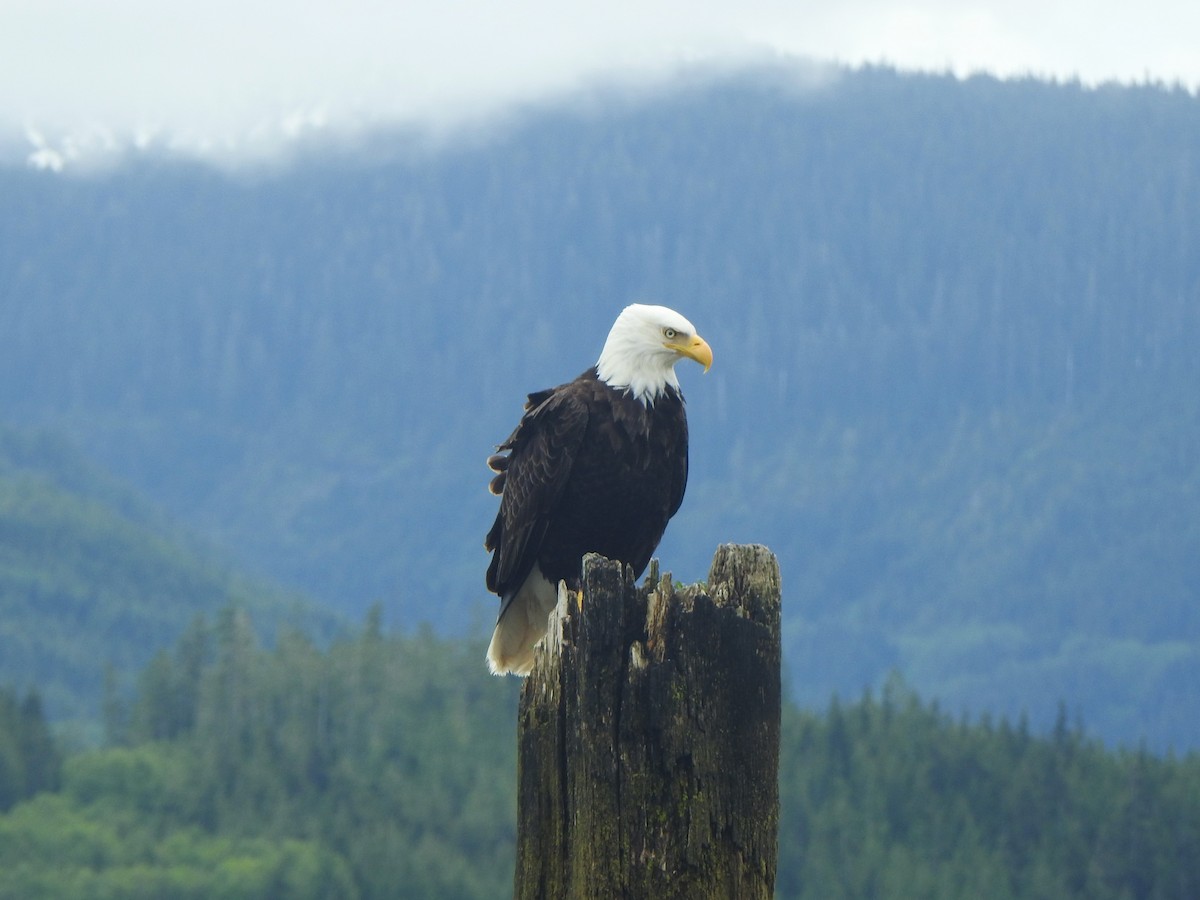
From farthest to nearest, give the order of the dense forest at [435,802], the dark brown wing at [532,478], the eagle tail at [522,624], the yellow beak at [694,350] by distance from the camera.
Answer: the dense forest at [435,802] → the eagle tail at [522,624] → the dark brown wing at [532,478] → the yellow beak at [694,350]

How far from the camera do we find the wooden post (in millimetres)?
6000

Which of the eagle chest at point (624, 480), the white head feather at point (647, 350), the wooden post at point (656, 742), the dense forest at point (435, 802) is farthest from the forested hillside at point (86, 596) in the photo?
the wooden post at point (656, 742)

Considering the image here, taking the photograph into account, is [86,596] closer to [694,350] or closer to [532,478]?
[532,478]

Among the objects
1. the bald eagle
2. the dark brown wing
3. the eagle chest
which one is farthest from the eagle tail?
the eagle chest

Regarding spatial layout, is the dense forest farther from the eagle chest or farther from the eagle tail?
the eagle chest

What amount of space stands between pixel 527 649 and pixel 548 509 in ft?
3.37

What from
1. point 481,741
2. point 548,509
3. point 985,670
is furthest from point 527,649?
point 985,670

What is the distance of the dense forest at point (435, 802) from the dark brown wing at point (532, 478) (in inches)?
2762

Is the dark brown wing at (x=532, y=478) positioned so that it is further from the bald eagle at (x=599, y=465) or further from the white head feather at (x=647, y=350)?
the white head feather at (x=647, y=350)

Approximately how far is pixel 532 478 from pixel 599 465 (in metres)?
0.44

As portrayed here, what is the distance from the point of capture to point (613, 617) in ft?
20.2

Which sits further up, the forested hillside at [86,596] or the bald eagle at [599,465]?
the forested hillside at [86,596]

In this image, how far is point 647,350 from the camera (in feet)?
33.5

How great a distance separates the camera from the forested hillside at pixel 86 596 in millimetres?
152625
